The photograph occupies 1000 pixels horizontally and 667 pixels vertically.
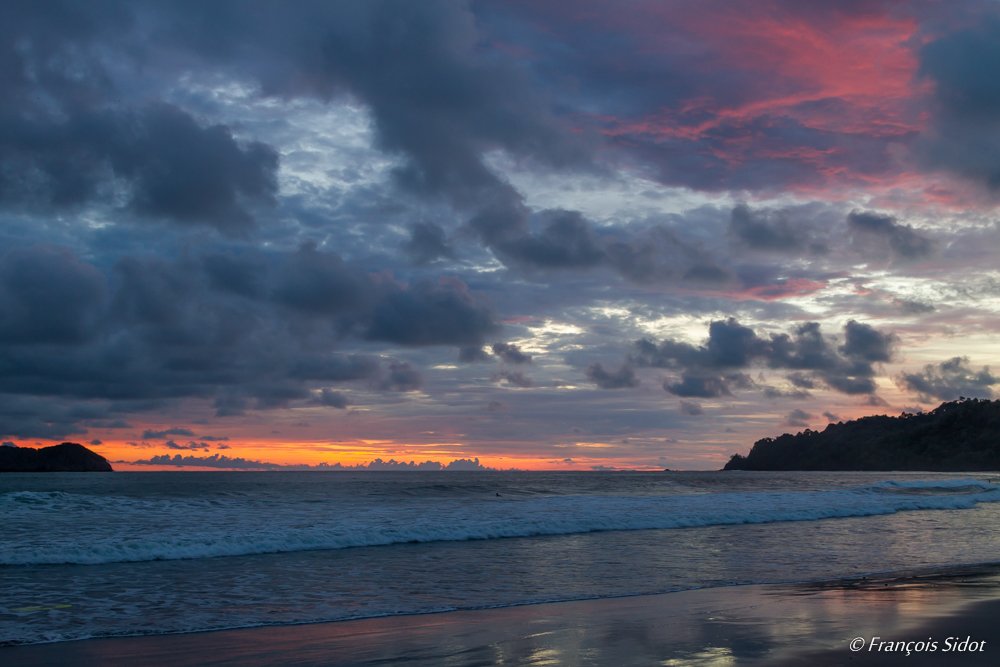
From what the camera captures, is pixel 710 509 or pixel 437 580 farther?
pixel 710 509

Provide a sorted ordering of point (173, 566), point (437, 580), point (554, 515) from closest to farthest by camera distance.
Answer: point (437, 580) → point (173, 566) → point (554, 515)

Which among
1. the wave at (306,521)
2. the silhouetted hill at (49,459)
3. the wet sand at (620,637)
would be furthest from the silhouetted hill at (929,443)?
the silhouetted hill at (49,459)

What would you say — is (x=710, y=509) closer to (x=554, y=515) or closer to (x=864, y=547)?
(x=554, y=515)

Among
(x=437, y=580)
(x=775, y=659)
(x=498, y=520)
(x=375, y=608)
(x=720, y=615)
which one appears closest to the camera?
(x=775, y=659)

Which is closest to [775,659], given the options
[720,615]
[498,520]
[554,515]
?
[720,615]

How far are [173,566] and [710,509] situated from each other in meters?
24.1

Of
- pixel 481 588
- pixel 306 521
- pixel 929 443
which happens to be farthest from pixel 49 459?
pixel 929 443

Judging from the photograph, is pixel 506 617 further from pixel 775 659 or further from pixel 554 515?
pixel 554 515

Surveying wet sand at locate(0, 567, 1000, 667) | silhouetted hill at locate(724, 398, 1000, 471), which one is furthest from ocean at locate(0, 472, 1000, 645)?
silhouetted hill at locate(724, 398, 1000, 471)

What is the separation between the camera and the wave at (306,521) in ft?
60.8

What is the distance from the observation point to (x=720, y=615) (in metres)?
9.64

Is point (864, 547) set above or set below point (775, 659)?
below

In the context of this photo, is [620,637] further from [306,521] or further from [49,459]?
[49,459]

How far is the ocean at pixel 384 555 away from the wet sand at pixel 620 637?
1017 mm
